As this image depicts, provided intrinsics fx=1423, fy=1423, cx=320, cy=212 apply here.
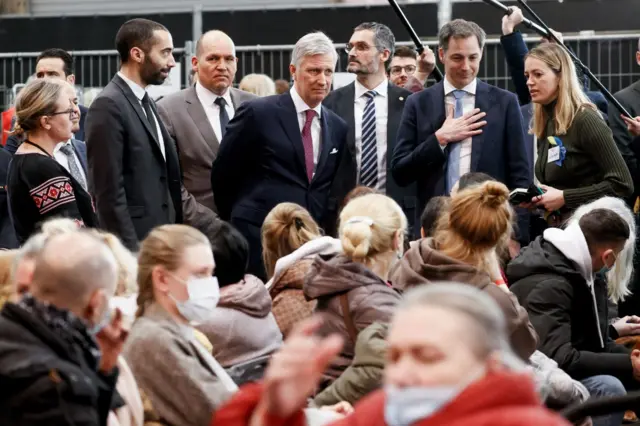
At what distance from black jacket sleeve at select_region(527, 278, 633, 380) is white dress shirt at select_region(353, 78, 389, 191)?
2.25 m

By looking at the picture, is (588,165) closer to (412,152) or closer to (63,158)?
(412,152)

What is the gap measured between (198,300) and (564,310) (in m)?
2.33

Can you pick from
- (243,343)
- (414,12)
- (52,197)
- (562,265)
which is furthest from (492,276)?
(414,12)

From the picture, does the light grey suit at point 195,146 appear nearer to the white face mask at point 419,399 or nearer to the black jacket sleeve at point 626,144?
the black jacket sleeve at point 626,144

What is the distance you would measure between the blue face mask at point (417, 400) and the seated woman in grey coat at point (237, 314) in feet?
8.01

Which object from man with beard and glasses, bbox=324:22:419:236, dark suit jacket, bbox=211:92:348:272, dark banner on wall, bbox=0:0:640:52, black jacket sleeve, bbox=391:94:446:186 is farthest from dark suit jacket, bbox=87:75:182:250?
dark banner on wall, bbox=0:0:640:52

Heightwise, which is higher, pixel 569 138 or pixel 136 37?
pixel 136 37

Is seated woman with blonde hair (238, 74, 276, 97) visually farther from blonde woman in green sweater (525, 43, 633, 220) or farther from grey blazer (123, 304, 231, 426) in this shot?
grey blazer (123, 304, 231, 426)

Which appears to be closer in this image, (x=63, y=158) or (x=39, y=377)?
(x=39, y=377)

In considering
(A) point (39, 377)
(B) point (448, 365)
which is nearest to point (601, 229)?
(A) point (39, 377)

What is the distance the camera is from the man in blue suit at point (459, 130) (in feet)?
27.0

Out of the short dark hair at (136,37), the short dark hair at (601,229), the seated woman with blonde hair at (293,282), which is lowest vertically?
the seated woman with blonde hair at (293,282)

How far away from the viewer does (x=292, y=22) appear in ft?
45.9

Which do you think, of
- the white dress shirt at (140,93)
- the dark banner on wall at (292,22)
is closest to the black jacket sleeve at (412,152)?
the white dress shirt at (140,93)
